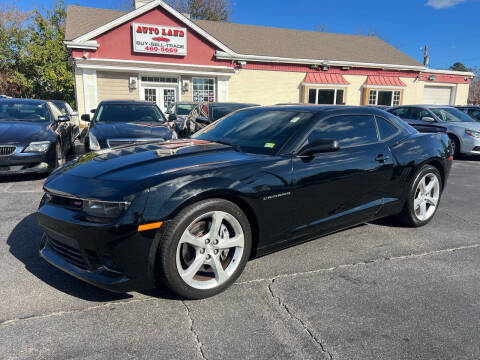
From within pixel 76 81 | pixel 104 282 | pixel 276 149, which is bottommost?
pixel 104 282

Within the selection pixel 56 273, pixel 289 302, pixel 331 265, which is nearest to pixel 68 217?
pixel 56 273

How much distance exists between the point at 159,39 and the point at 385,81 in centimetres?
1399

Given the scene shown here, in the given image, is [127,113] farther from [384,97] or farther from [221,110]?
[384,97]

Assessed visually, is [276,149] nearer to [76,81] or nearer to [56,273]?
[56,273]

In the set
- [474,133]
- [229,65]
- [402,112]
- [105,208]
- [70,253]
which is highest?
[229,65]

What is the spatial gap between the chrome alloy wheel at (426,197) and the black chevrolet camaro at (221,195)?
0.27 metres

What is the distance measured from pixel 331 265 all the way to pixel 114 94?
15.9 m

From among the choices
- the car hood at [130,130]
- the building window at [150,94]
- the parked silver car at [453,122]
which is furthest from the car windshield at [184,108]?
the parked silver car at [453,122]

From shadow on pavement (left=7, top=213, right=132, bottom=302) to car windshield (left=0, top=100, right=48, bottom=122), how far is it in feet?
13.1

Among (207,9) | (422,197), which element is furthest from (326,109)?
(207,9)

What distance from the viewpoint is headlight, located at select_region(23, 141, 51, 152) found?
20.7ft

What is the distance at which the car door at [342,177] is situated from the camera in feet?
10.6

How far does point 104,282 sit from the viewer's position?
245 cm

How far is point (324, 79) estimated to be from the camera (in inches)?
824
